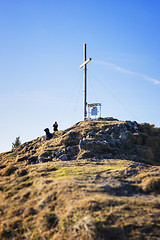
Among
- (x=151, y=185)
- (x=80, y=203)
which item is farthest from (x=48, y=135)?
(x=80, y=203)

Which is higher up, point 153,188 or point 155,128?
point 155,128

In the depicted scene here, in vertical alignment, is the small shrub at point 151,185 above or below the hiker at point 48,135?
below

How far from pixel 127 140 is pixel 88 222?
14.2 meters

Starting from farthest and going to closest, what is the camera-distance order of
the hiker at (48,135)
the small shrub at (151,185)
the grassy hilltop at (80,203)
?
1. the hiker at (48,135)
2. the small shrub at (151,185)
3. the grassy hilltop at (80,203)

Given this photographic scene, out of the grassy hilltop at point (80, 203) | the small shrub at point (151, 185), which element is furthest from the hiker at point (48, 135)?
the small shrub at point (151, 185)

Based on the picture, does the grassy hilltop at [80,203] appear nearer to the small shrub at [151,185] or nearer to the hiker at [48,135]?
the small shrub at [151,185]

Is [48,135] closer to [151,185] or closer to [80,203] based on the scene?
[151,185]

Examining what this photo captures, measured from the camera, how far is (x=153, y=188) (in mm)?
9055

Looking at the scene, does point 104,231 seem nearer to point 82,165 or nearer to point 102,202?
point 102,202

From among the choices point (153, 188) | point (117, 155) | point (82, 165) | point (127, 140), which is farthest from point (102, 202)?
point (127, 140)

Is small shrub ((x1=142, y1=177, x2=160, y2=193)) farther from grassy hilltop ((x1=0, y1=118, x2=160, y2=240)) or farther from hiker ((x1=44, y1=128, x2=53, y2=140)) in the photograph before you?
hiker ((x1=44, y1=128, x2=53, y2=140))

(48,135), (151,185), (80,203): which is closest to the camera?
(80,203)

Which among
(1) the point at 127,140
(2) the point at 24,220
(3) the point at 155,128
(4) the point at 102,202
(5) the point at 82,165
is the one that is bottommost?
(2) the point at 24,220

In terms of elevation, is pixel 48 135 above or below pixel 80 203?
above
